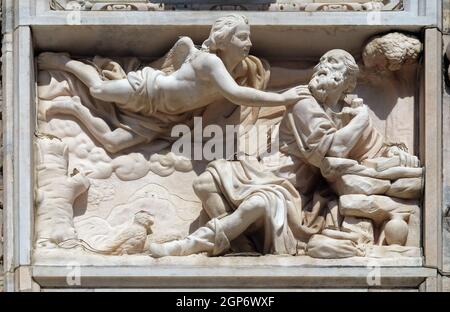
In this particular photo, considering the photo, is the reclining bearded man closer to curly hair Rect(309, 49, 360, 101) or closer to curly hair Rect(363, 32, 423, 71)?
curly hair Rect(309, 49, 360, 101)

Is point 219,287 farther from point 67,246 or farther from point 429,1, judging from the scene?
point 429,1

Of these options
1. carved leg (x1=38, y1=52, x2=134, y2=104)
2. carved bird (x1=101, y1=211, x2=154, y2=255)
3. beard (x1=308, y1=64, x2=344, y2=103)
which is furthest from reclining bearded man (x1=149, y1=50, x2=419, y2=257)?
carved leg (x1=38, y1=52, x2=134, y2=104)

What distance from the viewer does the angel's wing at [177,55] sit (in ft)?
57.5

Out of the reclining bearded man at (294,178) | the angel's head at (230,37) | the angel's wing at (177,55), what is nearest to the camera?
the reclining bearded man at (294,178)

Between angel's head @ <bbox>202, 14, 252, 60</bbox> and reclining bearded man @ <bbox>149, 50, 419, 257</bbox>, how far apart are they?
466 mm

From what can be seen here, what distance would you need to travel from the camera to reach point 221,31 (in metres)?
17.4

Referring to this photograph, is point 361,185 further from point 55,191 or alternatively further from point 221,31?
point 55,191

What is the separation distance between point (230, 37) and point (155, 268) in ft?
4.79

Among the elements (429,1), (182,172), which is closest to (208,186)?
(182,172)

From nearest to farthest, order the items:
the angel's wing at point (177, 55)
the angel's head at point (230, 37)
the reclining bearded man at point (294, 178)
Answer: the reclining bearded man at point (294, 178), the angel's head at point (230, 37), the angel's wing at point (177, 55)

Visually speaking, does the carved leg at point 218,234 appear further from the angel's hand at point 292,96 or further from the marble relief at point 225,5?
the marble relief at point 225,5

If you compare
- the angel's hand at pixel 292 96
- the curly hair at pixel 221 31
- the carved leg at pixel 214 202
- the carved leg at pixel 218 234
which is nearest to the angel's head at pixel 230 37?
the curly hair at pixel 221 31

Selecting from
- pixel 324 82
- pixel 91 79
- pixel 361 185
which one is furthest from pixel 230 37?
pixel 361 185

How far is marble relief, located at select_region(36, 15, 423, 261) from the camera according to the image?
17359 mm
